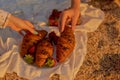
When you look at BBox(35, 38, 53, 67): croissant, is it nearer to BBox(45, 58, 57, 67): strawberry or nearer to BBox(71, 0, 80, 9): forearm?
BBox(45, 58, 57, 67): strawberry

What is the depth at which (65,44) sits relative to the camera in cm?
139

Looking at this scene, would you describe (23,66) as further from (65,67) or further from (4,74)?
(65,67)

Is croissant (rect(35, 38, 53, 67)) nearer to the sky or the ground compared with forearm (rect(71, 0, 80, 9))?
nearer to the ground

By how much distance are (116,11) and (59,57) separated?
0.55m

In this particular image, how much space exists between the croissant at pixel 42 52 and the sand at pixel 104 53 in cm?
10

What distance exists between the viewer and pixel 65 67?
1383mm

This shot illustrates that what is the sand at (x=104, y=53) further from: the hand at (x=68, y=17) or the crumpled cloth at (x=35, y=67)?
the hand at (x=68, y=17)

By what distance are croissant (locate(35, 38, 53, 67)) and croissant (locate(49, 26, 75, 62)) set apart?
0.04 m

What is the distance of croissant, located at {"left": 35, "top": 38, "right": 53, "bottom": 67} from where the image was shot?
1349 millimetres

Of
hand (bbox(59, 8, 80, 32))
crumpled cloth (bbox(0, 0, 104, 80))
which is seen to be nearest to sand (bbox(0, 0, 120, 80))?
crumpled cloth (bbox(0, 0, 104, 80))

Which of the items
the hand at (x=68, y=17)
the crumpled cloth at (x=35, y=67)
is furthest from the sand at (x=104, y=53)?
the hand at (x=68, y=17)

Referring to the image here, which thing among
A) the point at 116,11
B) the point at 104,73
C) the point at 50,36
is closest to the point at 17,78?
the point at 50,36

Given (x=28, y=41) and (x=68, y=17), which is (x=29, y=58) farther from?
(x=68, y=17)

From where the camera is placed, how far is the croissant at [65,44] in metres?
1.38
